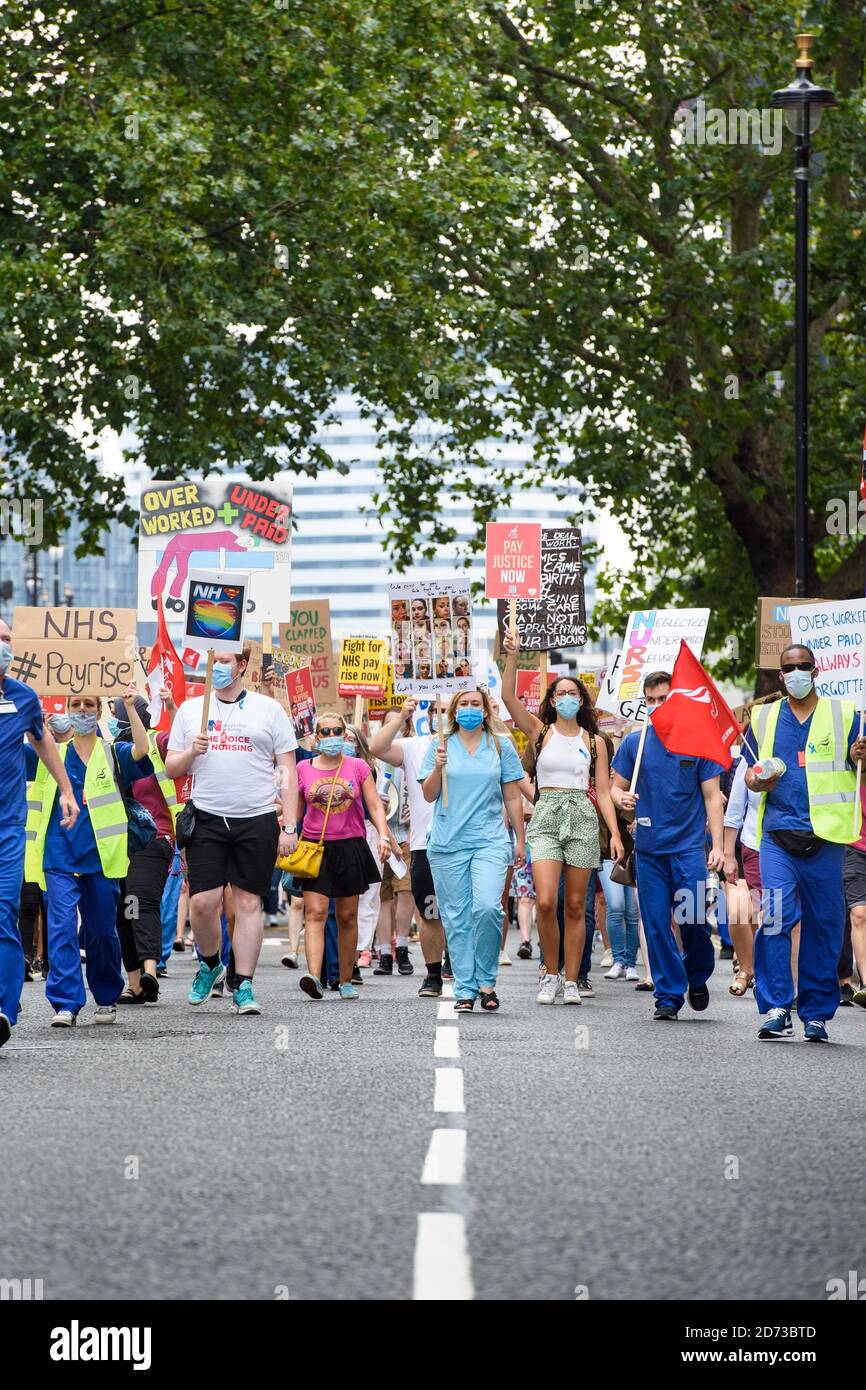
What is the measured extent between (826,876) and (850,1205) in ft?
18.3

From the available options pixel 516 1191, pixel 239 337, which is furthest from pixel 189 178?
pixel 516 1191

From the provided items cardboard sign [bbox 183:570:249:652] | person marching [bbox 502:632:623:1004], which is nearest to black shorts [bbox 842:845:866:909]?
person marching [bbox 502:632:623:1004]

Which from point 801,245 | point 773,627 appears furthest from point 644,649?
point 801,245

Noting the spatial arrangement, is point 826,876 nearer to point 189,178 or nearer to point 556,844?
point 556,844

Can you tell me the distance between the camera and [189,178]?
24672 millimetres

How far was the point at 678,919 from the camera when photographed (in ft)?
42.3

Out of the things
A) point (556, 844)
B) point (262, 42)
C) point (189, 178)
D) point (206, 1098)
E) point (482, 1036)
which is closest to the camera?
point (206, 1098)

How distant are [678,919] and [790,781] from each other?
139 centimetres

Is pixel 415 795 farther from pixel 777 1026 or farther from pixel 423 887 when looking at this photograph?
pixel 777 1026

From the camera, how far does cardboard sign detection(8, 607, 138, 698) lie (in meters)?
15.6

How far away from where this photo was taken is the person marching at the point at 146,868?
46.5ft

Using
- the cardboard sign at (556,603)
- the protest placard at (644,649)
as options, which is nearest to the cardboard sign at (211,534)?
the cardboard sign at (556,603)

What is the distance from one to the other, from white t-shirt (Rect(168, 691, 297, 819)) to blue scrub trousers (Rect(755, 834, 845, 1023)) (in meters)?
2.78

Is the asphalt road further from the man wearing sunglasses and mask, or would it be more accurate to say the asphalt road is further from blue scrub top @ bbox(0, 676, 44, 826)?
blue scrub top @ bbox(0, 676, 44, 826)
